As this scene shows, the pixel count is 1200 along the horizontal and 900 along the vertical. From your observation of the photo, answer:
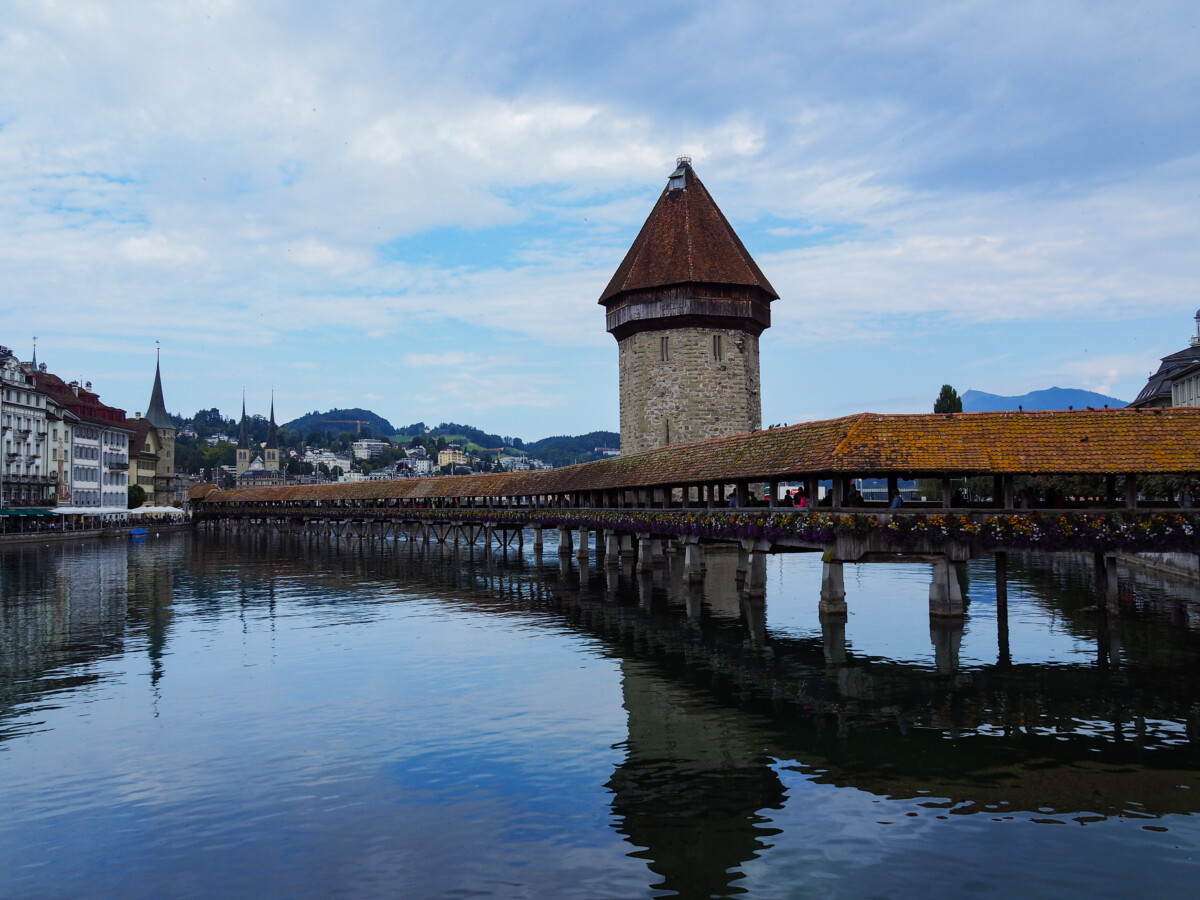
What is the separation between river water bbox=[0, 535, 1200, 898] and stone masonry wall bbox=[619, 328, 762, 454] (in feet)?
76.7

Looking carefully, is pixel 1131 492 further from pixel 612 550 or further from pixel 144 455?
pixel 144 455

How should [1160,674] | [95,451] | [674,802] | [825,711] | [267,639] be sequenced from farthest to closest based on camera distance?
[95,451], [267,639], [1160,674], [825,711], [674,802]

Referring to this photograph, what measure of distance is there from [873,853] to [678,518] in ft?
71.0

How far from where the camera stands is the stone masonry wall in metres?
48.7

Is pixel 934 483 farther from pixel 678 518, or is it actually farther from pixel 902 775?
pixel 902 775

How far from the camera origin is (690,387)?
48.7 m

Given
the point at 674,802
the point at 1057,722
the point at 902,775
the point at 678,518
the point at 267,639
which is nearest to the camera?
the point at 674,802

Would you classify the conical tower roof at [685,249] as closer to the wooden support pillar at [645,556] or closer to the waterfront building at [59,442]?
the wooden support pillar at [645,556]

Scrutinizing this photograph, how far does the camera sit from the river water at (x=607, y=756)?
349 inches

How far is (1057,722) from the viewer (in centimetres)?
1370

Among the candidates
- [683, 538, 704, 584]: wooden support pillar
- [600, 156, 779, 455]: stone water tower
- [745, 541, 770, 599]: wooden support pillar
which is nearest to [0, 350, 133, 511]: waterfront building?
[600, 156, 779, 455]: stone water tower

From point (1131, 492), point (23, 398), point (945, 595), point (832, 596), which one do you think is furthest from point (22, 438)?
point (1131, 492)

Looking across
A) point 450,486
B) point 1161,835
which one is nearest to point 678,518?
point 1161,835

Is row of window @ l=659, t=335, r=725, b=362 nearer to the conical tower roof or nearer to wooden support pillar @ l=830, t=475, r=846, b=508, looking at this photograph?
the conical tower roof
